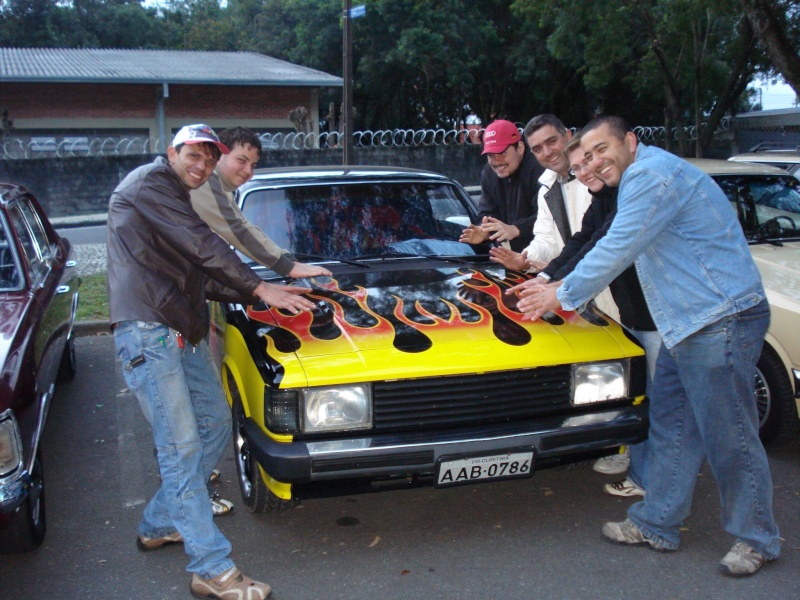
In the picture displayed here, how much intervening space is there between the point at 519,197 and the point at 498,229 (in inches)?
18.8

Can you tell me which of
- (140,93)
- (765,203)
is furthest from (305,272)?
(140,93)

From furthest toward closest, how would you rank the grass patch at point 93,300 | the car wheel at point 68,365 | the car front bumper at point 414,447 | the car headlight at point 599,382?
1. the grass patch at point 93,300
2. the car wheel at point 68,365
3. the car headlight at point 599,382
4. the car front bumper at point 414,447

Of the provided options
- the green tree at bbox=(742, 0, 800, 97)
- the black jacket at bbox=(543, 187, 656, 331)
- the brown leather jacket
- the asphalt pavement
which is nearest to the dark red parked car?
the asphalt pavement

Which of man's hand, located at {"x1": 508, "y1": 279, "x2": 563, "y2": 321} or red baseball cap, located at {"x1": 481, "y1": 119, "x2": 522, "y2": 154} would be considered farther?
red baseball cap, located at {"x1": 481, "y1": 119, "x2": 522, "y2": 154}

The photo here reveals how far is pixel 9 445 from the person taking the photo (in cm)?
310

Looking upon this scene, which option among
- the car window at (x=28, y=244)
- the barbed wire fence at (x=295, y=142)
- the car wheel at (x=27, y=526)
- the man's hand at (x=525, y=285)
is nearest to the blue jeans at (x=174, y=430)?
the car wheel at (x=27, y=526)

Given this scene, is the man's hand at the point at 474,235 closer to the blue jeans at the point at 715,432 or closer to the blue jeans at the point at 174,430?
the blue jeans at the point at 715,432

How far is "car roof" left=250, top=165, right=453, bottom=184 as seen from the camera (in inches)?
181

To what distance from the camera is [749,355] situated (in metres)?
2.98

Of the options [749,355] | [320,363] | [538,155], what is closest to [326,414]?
[320,363]

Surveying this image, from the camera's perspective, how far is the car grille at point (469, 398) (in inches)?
125

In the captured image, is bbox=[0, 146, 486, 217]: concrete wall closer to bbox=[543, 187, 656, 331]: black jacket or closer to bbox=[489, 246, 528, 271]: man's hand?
bbox=[489, 246, 528, 271]: man's hand

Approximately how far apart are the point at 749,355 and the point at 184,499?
229 centimetres

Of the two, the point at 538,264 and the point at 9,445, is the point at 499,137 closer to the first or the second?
the point at 538,264
